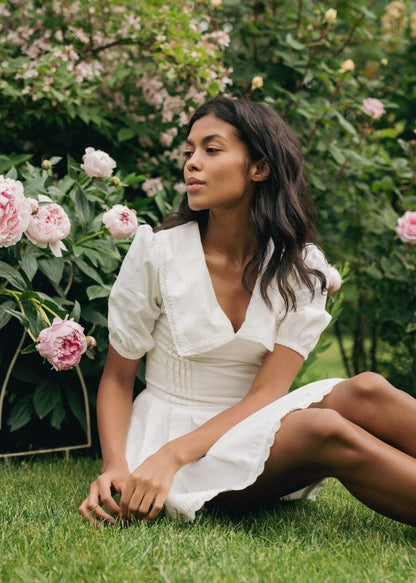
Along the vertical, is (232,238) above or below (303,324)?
above

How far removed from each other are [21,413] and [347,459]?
1.39 meters

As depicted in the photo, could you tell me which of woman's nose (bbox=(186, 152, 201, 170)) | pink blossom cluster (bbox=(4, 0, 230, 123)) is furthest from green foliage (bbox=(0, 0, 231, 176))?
woman's nose (bbox=(186, 152, 201, 170))

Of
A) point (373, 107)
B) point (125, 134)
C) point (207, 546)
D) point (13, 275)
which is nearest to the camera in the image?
point (207, 546)

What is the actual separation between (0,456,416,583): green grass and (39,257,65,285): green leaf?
719mm

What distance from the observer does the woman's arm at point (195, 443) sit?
192 cm

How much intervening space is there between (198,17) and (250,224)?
1726 millimetres

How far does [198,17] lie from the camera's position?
371 centimetres

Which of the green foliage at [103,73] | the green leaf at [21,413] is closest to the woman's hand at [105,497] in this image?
the green leaf at [21,413]

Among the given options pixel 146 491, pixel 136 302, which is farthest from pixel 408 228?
pixel 146 491

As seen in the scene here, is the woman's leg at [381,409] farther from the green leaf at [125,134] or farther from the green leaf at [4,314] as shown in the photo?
the green leaf at [125,134]

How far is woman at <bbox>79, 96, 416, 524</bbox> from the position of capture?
6.55ft

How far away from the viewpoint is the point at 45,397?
9.30 feet

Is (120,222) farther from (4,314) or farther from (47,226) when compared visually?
(4,314)

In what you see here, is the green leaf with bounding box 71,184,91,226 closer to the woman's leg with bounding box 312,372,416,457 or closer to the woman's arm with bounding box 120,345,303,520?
the woman's arm with bounding box 120,345,303,520
